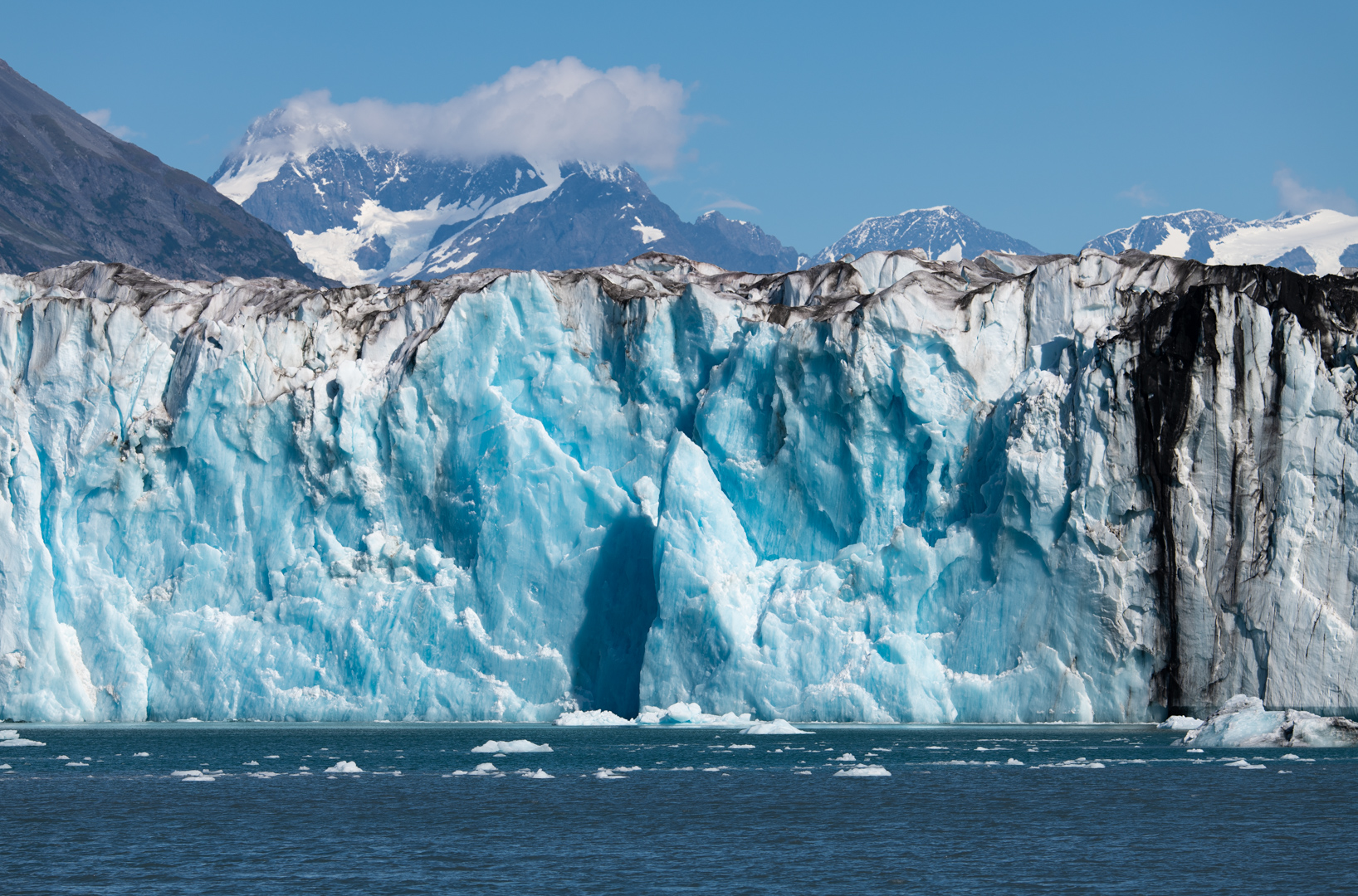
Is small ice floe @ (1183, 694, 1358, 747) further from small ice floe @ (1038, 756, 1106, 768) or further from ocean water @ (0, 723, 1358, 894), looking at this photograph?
small ice floe @ (1038, 756, 1106, 768)

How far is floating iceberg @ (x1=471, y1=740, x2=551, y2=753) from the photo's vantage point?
36188 millimetres

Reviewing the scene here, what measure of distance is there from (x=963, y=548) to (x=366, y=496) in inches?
692

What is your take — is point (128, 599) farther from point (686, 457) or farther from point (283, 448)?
point (686, 457)

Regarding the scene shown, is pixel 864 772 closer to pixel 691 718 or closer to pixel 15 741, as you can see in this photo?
pixel 691 718

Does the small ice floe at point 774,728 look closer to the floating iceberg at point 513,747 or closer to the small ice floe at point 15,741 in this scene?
the floating iceberg at point 513,747

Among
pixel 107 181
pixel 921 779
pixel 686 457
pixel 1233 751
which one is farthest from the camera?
pixel 107 181

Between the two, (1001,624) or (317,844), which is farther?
(1001,624)

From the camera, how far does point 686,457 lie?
4362cm

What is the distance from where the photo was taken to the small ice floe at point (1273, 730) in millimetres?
35438

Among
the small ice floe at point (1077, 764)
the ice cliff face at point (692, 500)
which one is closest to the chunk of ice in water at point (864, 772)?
the small ice floe at point (1077, 764)

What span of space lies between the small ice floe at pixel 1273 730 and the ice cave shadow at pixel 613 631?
51.0 feet

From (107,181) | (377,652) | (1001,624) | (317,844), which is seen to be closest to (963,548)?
(1001,624)

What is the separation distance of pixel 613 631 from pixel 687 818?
18744mm

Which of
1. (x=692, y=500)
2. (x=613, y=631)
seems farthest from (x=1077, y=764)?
(x=613, y=631)
